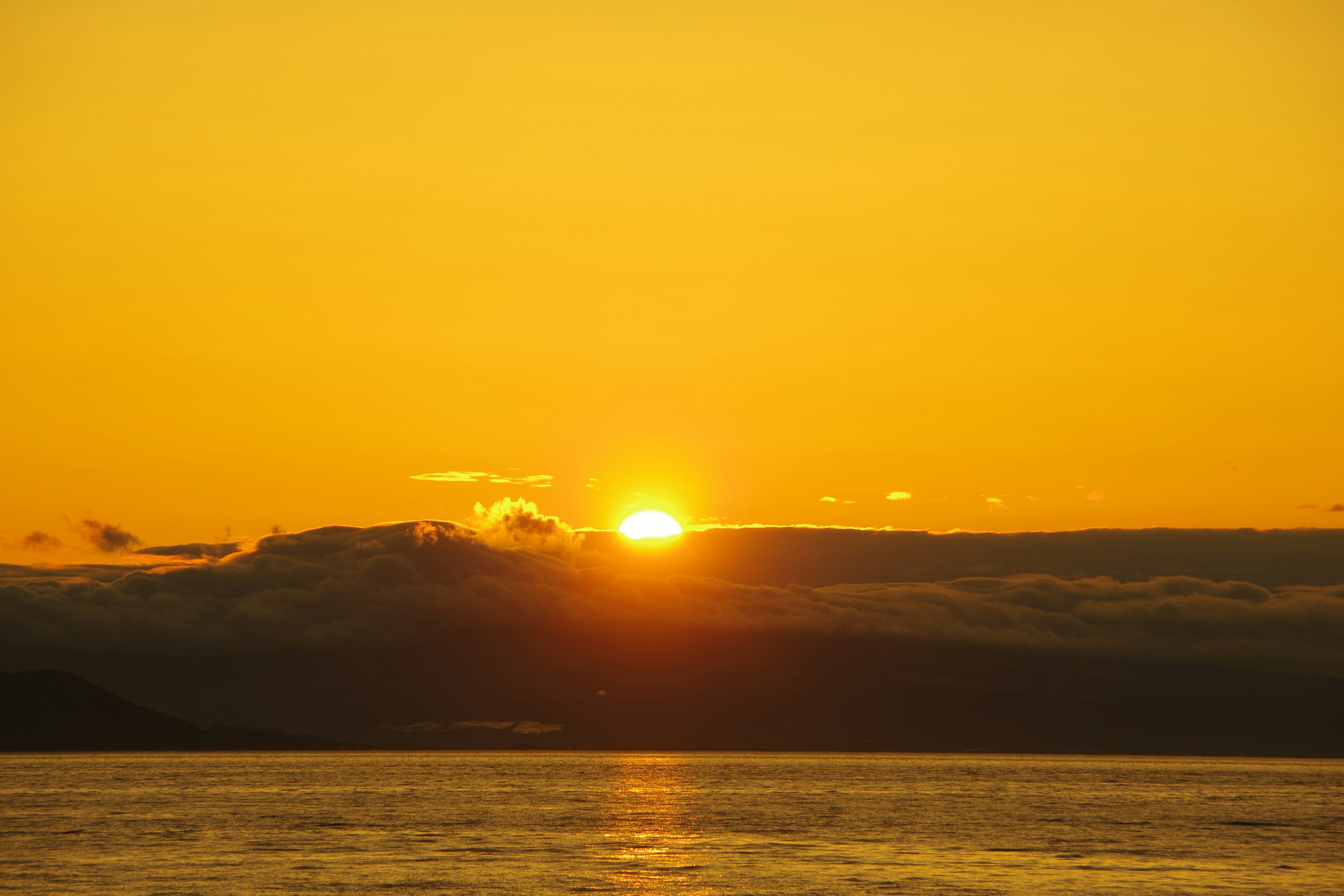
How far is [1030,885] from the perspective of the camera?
12619 cm

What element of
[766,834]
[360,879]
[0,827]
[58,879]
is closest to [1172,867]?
[766,834]

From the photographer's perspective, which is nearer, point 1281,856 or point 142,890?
point 142,890

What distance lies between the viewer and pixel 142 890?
399ft

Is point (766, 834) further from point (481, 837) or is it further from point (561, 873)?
point (561, 873)

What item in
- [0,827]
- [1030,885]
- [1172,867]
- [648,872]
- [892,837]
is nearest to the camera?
[1030,885]

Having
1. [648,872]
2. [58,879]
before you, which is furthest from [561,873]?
[58,879]

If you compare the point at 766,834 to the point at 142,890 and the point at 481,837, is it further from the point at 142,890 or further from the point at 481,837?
the point at 142,890

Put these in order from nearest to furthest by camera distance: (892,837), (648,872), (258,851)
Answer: (648,872) < (258,851) < (892,837)

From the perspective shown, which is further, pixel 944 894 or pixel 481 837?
pixel 481 837

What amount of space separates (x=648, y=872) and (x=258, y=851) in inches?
Answer: 2111

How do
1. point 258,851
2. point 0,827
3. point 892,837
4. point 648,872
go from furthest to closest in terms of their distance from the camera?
point 0,827
point 892,837
point 258,851
point 648,872

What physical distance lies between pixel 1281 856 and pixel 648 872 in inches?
3354

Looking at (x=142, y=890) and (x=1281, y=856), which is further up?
(x=142, y=890)

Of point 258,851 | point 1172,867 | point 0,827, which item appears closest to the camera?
point 1172,867
